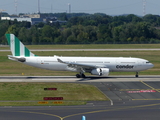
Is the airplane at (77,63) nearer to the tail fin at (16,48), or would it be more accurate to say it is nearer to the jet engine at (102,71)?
the tail fin at (16,48)

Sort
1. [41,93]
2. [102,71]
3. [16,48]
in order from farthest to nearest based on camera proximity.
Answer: [16,48] → [102,71] → [41,93]

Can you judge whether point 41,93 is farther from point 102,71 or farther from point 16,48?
point 16,48

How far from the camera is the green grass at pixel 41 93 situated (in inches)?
1465

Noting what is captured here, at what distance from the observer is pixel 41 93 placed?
4203 cm

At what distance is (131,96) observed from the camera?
40.3 metres

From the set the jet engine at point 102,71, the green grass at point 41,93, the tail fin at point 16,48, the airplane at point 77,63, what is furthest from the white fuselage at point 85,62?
the green grass at point 41,93

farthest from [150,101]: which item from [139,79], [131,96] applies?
[139,79]

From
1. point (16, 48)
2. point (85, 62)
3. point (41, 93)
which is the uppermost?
point (16, 48)

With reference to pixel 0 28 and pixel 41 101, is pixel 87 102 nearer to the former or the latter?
pixel 41 101

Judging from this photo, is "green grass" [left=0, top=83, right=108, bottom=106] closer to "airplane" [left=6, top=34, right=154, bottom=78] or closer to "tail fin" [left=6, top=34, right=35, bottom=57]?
"airplane" [left=6, top=34, right=154, bottom=78]

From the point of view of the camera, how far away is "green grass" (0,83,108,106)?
37219 millimetres

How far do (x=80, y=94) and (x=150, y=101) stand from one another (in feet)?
28.3

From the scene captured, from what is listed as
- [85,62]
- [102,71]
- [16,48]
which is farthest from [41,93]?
[16,48]

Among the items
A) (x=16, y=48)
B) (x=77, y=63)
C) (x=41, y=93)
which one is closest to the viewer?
(x=41, y=93)
